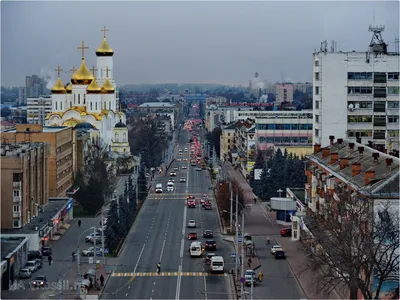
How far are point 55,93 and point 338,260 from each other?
160 feet

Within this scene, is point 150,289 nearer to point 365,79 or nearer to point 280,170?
point 365,79

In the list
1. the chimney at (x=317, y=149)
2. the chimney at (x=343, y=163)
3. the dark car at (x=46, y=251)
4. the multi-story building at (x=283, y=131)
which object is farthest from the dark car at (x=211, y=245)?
the multi-story building at (x=283, y=131)

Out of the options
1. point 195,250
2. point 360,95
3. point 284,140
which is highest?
point 360,95

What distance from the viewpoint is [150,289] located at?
2369cm

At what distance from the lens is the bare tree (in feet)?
64.1

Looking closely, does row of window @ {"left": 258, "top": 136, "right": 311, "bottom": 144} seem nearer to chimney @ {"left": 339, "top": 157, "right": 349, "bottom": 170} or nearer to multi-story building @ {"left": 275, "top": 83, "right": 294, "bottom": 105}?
chimney @ {"left": 339, "top": 157, "right": 349, "bottom": 170}

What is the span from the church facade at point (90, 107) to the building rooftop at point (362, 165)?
31.6m

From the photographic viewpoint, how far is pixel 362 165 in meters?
26.3

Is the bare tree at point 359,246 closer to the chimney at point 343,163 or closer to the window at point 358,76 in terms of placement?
the chimney at point 343,163

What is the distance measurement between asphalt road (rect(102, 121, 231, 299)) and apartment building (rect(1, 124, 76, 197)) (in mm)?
4131

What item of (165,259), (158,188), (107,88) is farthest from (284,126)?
(165,259)

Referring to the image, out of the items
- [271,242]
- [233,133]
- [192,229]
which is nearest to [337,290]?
[271,242]

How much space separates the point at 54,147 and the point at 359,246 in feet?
76.9

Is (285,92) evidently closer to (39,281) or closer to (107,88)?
(107,88)
